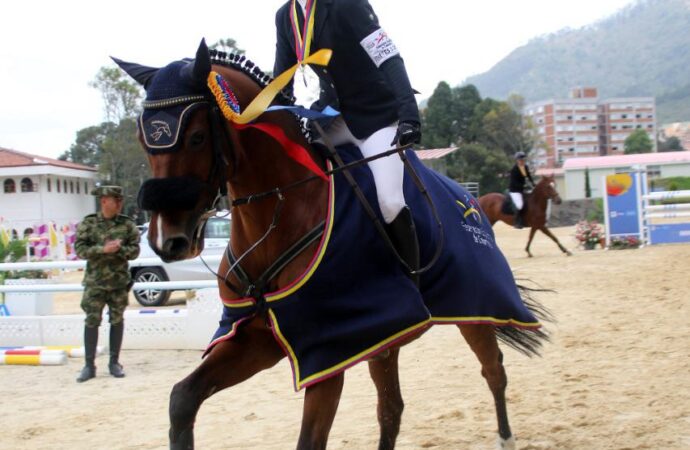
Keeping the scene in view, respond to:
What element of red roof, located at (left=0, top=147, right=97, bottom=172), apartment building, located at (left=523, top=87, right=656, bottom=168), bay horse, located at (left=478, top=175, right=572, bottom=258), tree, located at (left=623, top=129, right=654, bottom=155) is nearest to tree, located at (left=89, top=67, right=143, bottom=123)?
red roof, located at (left=0, top=147, right=97, bottom=172)

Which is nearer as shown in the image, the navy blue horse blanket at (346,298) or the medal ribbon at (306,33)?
the navy blue horse blanket at (346,298)

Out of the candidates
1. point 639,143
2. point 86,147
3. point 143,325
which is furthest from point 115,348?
point 639,143

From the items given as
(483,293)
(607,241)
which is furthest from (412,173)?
(607,241)

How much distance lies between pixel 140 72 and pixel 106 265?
492 centimetres

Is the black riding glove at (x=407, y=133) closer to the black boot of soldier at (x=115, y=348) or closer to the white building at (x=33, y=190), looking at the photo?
the black boot of soldier at (x=115, y=348)

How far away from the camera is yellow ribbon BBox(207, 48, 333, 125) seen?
2.93 m

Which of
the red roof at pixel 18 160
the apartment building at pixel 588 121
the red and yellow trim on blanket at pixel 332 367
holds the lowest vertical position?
the red and yellow trim on blanket at pixel 332 367

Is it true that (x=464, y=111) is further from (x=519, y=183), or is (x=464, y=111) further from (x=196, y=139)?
(x=196, y=139)

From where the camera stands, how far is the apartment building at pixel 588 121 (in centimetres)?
13875

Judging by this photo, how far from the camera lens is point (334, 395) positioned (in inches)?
120

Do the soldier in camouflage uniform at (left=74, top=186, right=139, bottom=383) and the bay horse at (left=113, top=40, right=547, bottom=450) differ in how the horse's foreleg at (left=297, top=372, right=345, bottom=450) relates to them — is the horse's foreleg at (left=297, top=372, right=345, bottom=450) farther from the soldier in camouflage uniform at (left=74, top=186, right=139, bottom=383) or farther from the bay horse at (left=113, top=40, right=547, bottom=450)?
the soldier in camouflage uniform at (left=74, top=186, right=139, bottom=383)

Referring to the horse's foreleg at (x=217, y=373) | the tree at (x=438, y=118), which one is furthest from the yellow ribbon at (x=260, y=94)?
the tree at (x=438, y=118)

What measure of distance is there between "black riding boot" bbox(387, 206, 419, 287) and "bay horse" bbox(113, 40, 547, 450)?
0.13 m

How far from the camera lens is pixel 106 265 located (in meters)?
7.56
